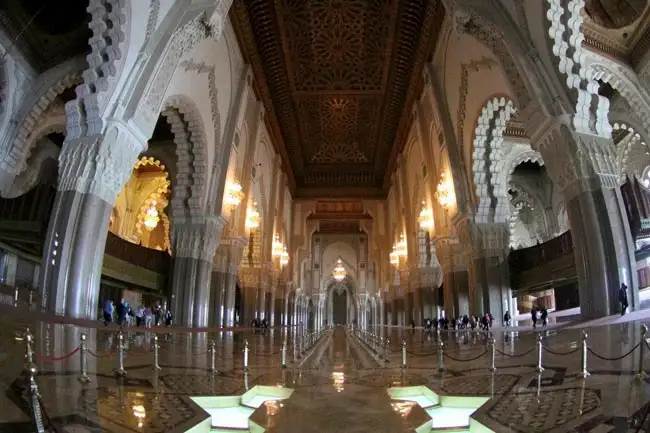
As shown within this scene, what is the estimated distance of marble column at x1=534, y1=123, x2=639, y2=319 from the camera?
22.5 ft

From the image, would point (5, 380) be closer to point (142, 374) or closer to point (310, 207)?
point (142, 374)

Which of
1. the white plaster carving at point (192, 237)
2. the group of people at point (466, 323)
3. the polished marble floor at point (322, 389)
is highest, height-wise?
the white plaster carving at point (192, 237)

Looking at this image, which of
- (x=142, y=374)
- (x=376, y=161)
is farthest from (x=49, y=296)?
(x=376, y=161)

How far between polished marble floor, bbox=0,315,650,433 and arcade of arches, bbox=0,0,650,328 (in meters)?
2.53

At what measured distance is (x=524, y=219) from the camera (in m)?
18.7

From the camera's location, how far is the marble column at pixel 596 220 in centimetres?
685

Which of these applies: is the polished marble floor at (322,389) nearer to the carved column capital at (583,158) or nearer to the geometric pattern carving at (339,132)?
Result: the carved column capital at (583,158)

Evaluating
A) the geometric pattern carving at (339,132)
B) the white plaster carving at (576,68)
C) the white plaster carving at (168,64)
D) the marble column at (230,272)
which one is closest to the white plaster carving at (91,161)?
the white plaster carving at (168,64)

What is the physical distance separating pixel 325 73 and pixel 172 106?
616cm

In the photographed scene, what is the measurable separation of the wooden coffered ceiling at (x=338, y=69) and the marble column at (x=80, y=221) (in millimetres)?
5838

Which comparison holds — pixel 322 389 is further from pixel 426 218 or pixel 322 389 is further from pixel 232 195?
pixel 426 218

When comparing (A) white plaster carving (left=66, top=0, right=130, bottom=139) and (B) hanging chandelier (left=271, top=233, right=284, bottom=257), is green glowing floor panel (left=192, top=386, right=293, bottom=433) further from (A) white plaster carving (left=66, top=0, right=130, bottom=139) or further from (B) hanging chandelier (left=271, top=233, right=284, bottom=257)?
(B) hanging chandelier (left=271, top=233, right=284, bottom=257)

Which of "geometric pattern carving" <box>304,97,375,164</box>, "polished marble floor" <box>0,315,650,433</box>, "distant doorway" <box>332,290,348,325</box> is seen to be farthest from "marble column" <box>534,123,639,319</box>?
"distant doorway" <box>332,290,348,325</box>

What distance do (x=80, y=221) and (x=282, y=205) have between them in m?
13.8
